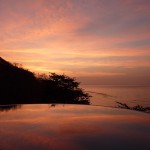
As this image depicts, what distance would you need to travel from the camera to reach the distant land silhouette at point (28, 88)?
30.7 feet

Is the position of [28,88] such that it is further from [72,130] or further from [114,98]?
[72,130]

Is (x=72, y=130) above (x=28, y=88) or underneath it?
underneath

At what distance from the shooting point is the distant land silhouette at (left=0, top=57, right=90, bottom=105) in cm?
937

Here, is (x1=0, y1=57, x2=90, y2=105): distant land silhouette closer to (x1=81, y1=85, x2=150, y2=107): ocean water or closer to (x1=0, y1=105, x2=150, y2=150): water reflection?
(x1=81, y1=85, x2=150, y2=107): ocean water

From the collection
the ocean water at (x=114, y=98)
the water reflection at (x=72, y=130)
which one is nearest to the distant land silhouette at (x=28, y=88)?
the ocean water at (x=114, y=98)

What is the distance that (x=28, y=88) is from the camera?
34.1ft

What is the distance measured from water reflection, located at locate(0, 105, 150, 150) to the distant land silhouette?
6.22m

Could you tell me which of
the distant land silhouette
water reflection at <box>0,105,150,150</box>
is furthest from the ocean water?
water reflection at <box>0,105,150,150</box>

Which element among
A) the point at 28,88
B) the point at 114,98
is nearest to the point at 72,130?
the point at 28,88

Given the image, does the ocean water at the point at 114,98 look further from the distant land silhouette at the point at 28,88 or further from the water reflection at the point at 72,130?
the water reflection at the point at 72,130

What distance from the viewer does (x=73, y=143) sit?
1241 millimetres

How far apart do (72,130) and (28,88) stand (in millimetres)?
9015

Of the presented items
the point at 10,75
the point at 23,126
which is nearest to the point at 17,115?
the point at 23,126

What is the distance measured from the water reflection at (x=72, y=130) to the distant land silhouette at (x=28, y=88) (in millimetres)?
6217
